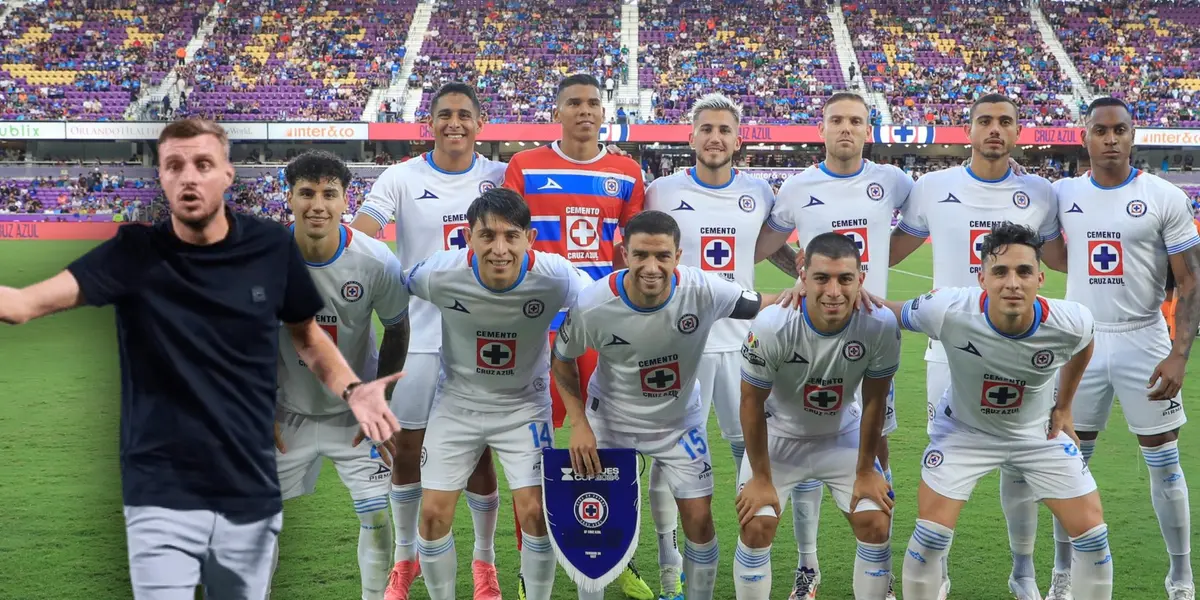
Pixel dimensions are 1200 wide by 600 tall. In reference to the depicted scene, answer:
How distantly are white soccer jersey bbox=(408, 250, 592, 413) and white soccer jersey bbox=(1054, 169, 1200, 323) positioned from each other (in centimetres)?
260

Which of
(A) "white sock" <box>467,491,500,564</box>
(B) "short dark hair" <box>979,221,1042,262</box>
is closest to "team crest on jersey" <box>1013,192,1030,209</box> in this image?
(B) "short dark hair" <box>979,221,1042,262</box>

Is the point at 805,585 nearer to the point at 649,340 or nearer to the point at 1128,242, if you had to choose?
the point at 649,340

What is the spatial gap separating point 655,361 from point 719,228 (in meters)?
1.15

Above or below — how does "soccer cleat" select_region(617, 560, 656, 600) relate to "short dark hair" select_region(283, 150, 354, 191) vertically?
below

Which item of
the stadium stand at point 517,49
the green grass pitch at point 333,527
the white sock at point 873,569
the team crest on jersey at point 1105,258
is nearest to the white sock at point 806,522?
the green grass pitch at point 333,527

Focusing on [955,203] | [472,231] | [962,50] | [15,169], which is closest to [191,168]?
[472,231]

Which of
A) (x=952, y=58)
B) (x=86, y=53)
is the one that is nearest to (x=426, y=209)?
(x=86, y=53)

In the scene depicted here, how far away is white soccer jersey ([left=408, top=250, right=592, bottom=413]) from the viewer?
174 inches

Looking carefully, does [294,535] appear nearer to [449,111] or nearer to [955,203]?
[449,111]

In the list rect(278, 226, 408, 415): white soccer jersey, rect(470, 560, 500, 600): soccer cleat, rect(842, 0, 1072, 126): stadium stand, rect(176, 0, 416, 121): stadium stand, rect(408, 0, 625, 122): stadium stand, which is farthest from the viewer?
rect(408, 0, 625, 122): stadium stand

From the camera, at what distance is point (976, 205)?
516 centimetres

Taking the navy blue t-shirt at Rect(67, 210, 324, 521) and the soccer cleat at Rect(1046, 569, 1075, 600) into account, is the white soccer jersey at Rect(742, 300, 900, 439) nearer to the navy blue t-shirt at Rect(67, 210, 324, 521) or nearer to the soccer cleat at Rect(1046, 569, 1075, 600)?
the soccer cleat at Rect(1046, 569, 1075, 600)

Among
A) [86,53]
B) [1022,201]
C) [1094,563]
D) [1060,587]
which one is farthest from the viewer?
[86,53]

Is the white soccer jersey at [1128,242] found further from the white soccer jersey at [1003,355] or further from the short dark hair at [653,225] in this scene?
the short dark hair at [653,225]
